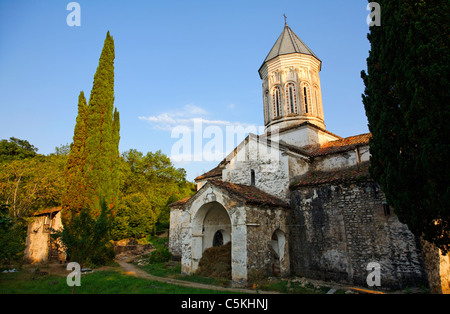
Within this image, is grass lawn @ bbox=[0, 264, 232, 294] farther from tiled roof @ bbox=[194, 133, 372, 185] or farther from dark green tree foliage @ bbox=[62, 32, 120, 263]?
tiled roof @ bbox=[194, 133, 372, 185]

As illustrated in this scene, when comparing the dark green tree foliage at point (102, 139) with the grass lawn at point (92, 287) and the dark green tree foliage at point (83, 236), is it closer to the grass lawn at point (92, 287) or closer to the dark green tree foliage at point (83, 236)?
the grass lawn at point (92, 287)

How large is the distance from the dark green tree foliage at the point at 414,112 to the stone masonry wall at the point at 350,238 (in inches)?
116

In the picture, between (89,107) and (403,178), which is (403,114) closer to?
(403,178)

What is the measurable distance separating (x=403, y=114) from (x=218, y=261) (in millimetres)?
8977

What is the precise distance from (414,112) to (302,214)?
6.79m

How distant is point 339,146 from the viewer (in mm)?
13242

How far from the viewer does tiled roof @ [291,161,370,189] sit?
1042cm

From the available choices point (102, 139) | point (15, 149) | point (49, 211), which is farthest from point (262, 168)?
point (15, 149)

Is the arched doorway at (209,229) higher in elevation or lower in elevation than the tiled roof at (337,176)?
lower

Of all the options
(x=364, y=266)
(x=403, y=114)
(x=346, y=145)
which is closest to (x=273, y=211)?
(x=364, y=266)

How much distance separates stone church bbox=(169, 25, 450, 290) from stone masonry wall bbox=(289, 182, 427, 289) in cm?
3

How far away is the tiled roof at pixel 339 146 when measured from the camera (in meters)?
12.5

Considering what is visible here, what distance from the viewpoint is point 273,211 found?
1124 centimetres

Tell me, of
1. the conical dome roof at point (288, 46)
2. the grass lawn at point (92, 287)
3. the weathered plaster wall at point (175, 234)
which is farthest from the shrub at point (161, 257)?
the conical dome roof at point (288, 46)
